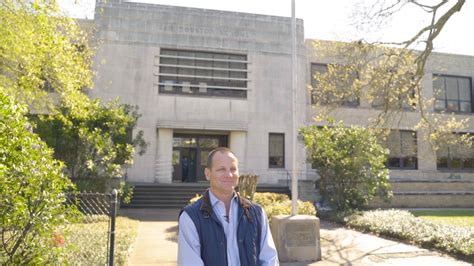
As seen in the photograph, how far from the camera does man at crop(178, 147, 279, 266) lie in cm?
272

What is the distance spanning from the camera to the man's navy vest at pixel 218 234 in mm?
2717

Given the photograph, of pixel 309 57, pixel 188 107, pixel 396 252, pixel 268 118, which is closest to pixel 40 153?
pixel 396 252

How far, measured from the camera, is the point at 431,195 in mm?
21062

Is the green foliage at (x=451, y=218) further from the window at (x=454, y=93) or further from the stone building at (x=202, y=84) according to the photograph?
the window at (x=454, y=93)

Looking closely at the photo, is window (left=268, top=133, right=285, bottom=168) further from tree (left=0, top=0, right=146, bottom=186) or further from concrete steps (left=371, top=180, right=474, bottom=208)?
tree (left=0, top=0, right=146, bottom=186)

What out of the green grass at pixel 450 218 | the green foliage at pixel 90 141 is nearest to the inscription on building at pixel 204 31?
the green foliage at pixel 90 141

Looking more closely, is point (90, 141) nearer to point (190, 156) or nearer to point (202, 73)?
point (190, 156)

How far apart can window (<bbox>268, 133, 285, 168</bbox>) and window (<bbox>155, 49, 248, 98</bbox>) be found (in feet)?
11.4

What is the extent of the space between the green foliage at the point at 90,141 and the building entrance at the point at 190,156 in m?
7.85

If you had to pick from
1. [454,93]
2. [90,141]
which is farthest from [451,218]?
[454,93]

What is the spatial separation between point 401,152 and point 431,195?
6.05m

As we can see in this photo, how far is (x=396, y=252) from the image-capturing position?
30.8 feet

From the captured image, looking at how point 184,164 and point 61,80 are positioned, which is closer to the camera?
point 61,80

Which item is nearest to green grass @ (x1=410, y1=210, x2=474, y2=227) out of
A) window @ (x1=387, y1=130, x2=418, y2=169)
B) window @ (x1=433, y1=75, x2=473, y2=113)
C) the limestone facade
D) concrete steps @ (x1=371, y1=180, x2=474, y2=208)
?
concrete steps @ (x1=371, y1=180, x2=474, y2=208)
